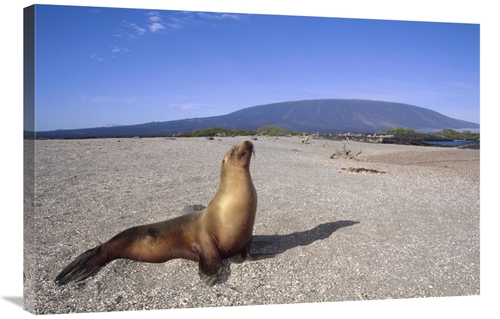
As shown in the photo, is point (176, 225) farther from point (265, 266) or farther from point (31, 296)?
point (31, 296)

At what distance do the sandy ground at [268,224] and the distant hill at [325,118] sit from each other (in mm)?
978

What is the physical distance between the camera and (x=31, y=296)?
4535mm

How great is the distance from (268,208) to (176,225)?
2.02 m

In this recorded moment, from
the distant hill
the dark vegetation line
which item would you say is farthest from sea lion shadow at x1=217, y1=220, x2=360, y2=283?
the dark vegetation line

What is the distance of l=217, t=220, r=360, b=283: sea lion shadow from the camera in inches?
208

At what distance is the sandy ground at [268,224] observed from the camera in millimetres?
4590

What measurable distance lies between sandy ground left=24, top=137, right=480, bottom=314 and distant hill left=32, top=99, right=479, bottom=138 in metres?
0.98

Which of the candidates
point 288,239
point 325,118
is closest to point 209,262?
point 288,239

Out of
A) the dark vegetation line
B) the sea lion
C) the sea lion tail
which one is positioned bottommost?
the sea lion tail

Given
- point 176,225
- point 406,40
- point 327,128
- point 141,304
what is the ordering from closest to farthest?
point 141,304 < point 176,225 < point 406,40 < point 327,128

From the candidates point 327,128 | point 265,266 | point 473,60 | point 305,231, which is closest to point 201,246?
point 265,266

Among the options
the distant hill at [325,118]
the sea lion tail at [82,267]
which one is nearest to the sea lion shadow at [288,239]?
the distant hill at [325,118]

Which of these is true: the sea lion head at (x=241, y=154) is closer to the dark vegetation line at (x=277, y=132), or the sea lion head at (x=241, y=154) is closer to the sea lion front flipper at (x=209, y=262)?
the sea lion front flipper at (x=209, y=262)

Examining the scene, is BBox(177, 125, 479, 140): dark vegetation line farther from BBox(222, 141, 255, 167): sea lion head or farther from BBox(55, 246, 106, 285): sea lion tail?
BBox(55, 246, 106, 285): sea lion tail
